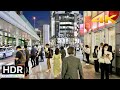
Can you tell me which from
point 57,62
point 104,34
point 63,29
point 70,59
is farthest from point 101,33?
point 70,59

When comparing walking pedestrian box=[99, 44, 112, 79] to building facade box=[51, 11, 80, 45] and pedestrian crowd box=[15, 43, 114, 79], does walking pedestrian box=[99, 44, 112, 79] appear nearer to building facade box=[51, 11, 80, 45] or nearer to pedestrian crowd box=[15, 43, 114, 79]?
pedestrian crowd box=[15, 43, 114, 79]

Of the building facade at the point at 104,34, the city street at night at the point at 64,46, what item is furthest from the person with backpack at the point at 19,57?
the building facade at the point at 104,34

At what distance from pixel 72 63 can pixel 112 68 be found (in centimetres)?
566

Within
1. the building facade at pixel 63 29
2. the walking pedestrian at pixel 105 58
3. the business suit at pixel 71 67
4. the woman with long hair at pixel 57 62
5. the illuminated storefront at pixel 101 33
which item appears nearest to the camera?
the business suit at pixel 71 67

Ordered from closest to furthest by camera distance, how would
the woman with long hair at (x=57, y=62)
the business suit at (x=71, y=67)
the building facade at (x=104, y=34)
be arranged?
the business suit at (x=71, y=67), the woman with long hair at (x=57, y=62), the building facade at (x=104, y=34)

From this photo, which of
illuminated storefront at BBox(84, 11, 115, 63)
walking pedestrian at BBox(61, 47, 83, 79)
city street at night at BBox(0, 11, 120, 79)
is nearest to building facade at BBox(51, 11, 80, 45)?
city street at night at BBox(0, 11, 120, 79)

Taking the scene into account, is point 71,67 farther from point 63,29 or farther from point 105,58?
point 63,29

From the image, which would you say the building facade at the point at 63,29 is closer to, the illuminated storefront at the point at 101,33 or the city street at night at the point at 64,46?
the city street at night at the point at 64,46

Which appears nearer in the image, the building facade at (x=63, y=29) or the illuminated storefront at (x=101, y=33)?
the illuminated storefront at (x=101, y=33)
